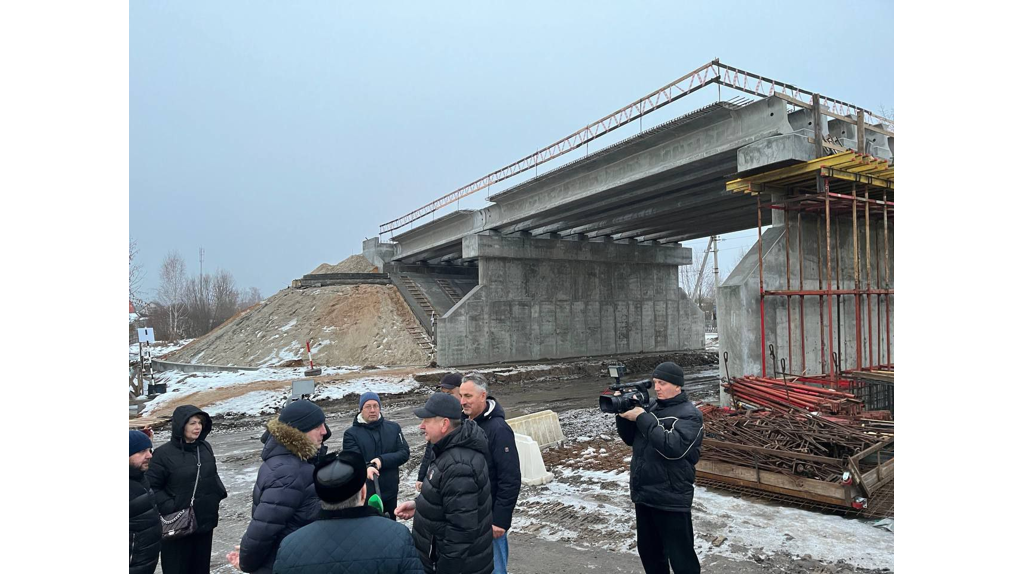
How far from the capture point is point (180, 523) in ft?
14.1

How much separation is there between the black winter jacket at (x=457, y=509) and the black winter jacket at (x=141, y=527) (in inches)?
71.6

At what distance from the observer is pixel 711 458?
7.91 metres

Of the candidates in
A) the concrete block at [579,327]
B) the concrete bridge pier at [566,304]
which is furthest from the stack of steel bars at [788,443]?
the concrete block at [579,327]

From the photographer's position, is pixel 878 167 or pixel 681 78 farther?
pixel 681 78

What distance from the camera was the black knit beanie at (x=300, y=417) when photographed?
3672 mm

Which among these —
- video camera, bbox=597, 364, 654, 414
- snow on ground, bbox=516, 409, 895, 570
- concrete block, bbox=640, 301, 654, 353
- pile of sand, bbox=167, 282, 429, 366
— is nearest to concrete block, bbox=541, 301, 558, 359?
concrete block, bbox=640, 301, 654, 353

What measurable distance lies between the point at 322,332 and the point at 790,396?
A: 23.2 meters

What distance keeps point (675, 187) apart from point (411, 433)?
457 inches

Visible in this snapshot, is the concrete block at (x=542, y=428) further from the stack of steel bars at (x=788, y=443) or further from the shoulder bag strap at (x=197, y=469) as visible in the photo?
the shoulder bag strap at (x=197, y=469)

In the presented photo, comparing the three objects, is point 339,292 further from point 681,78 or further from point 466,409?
point 466,409

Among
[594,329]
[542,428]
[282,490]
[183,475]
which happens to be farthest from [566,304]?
[282,490]

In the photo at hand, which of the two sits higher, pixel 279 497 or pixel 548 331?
pixel 279 497

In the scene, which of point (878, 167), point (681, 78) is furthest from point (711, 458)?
point (681, 78)

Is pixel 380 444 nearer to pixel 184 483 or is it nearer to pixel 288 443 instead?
pixel 184 483
